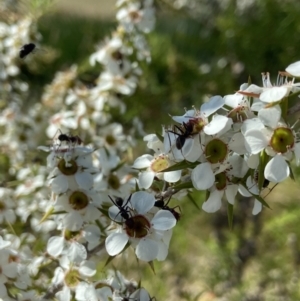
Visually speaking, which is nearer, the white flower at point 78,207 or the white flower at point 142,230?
the white flower at point 142,230

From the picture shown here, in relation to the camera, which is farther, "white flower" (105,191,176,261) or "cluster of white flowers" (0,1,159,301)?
"cluster of white flowers" (0,1,159,301)

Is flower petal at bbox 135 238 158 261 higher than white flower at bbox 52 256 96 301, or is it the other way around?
flower petal at bbox 135 238 158 261

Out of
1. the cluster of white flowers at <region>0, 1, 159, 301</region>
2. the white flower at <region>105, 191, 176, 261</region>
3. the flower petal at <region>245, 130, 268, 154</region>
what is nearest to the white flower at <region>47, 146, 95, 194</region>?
the cluster of white flowers at <region>0, 1, 159, 301</region>

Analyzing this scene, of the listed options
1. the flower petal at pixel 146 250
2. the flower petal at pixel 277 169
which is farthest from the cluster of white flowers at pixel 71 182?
the flower petal at pixel 277 169

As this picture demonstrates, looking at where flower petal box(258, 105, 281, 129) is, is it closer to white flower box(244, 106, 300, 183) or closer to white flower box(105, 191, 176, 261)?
white flower box(244, 106, 300, 183)

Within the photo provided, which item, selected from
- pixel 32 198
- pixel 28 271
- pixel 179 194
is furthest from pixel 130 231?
pixel 32 198

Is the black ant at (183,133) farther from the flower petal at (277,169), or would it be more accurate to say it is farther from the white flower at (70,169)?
the white flower at (70,169)

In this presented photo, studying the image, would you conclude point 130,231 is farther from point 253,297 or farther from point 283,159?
point 253,297
